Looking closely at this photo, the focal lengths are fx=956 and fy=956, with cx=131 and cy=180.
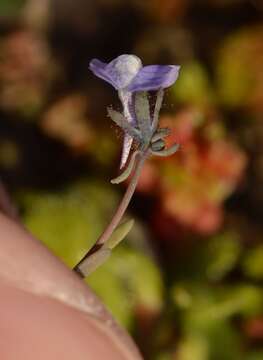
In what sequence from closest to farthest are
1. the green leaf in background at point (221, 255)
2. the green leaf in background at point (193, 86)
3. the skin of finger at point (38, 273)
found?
the skin of finger at point (38, 273)
the green leaf in background at point (221, 255)
the green leaf in background at point (193, 86)

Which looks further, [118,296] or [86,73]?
[86,73]

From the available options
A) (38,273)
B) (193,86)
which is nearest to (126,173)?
(38,273)

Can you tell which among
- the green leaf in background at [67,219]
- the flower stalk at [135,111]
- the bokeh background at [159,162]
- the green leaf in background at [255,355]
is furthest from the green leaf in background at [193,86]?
the flower stalk at [135,111]

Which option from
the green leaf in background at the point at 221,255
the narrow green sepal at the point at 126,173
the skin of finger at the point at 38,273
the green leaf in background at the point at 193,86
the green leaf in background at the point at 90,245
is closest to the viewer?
the narrow green sepal at the point at 126,173

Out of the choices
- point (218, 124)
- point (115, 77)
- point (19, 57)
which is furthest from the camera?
point (19, 57)

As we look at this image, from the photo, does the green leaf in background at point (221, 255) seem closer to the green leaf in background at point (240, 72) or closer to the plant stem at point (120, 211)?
the green leaf in background at point (240, 72)

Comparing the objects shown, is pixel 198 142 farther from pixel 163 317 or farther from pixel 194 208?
pixel 163 317

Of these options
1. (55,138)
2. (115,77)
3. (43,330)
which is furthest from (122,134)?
(55,138)

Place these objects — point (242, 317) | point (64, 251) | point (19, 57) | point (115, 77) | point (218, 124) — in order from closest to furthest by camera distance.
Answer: point (115, 77) → point (64, 251) → point (242, 317) → point (218, 124) → point (19, 57)
